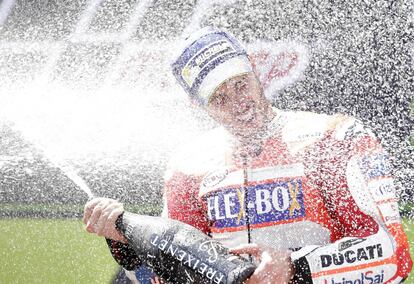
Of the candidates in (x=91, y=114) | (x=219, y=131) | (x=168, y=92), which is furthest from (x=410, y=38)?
(x=219, y=131)

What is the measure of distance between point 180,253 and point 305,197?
44 cm

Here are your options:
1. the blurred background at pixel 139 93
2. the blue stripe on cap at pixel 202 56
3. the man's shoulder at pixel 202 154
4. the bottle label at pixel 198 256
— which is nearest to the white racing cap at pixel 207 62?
the blue stripe on cap at pixel 202 56

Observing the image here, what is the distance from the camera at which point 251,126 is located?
92.4 inches

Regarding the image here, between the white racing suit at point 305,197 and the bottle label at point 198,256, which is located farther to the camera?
the white racing suit at point 305,197

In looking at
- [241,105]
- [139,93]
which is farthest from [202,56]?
[139,93]

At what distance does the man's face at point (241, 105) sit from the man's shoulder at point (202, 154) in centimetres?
10

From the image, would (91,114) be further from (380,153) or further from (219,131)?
(380,153)

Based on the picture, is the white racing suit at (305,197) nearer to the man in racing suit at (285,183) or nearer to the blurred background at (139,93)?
the man in racing suit at (285,183)

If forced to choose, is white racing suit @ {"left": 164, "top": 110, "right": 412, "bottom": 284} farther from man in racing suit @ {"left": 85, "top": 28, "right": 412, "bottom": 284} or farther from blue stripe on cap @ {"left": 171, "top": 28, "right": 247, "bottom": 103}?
blue stripe on cap @ {"left": 171, "top": 28, "right": 247, "bottom": 103}

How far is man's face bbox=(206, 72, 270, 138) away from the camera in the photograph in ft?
7.64

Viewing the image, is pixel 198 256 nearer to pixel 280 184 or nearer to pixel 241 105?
pixel 280 184

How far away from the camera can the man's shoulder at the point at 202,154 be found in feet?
7.91

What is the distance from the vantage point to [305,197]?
225 centimetres

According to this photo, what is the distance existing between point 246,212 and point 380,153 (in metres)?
0.43
